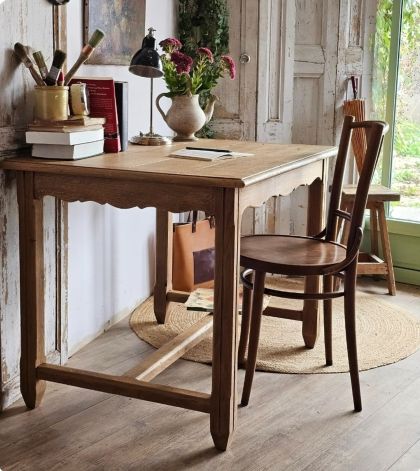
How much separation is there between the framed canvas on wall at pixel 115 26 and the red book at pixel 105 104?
448mm

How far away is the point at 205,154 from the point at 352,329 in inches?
31.7

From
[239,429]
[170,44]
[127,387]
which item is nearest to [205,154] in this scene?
[170,44]

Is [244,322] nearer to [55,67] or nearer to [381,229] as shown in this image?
[55,67]

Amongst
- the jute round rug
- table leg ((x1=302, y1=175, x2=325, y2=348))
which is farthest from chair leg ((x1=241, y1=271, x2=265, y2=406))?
table leg ((x1=302, y1=175, x2=325, y2=348))

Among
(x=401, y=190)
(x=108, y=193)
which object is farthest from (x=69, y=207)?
(x=401, y=190)

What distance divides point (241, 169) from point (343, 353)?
1.18m

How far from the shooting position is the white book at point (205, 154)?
8.97 feet

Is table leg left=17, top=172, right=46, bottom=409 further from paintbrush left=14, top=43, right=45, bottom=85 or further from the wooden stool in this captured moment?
the wooden stool

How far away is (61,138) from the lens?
2551 mm

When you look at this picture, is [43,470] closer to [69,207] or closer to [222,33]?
[69,207]

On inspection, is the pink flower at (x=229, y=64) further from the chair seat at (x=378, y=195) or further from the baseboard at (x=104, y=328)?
the baseboard at (x=104, y=328)

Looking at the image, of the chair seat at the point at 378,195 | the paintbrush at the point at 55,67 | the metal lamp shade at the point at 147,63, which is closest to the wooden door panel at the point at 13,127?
the paintbrush at the point at 55,67

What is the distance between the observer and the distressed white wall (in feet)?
10.5

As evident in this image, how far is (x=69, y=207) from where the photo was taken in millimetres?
3131
